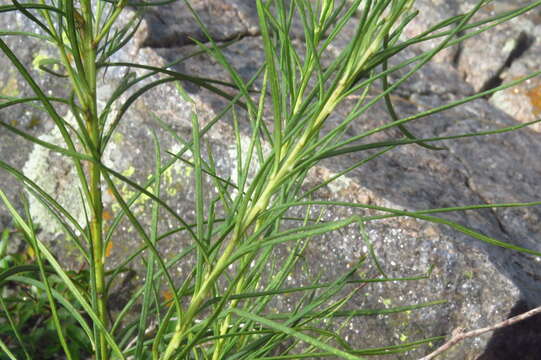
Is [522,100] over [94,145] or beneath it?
over

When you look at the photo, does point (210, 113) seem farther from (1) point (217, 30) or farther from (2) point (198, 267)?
(2) point (198, 267)

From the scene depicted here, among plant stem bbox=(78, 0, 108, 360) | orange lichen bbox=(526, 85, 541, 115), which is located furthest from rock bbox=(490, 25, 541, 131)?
plant stem bbox=(78, 0, 108, 360)

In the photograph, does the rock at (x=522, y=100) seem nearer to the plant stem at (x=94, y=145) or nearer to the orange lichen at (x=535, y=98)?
the orange lichen at (x=535, y=98)

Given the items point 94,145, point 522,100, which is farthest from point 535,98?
point 94,145

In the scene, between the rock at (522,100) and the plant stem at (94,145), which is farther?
the rock at (522,100)

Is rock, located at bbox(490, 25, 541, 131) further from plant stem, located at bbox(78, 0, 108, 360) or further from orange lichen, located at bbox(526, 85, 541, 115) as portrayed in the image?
plant stem, located at bbox(78, 0, 108, 360)

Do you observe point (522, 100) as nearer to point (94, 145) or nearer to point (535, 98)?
point (535, 98)

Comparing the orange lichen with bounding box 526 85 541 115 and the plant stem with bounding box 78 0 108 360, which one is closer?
the plant stem with bounding box 78 0 108 360

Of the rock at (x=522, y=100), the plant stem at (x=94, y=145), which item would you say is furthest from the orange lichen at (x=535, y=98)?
Result: the plant stem at (x=94, y=145)
